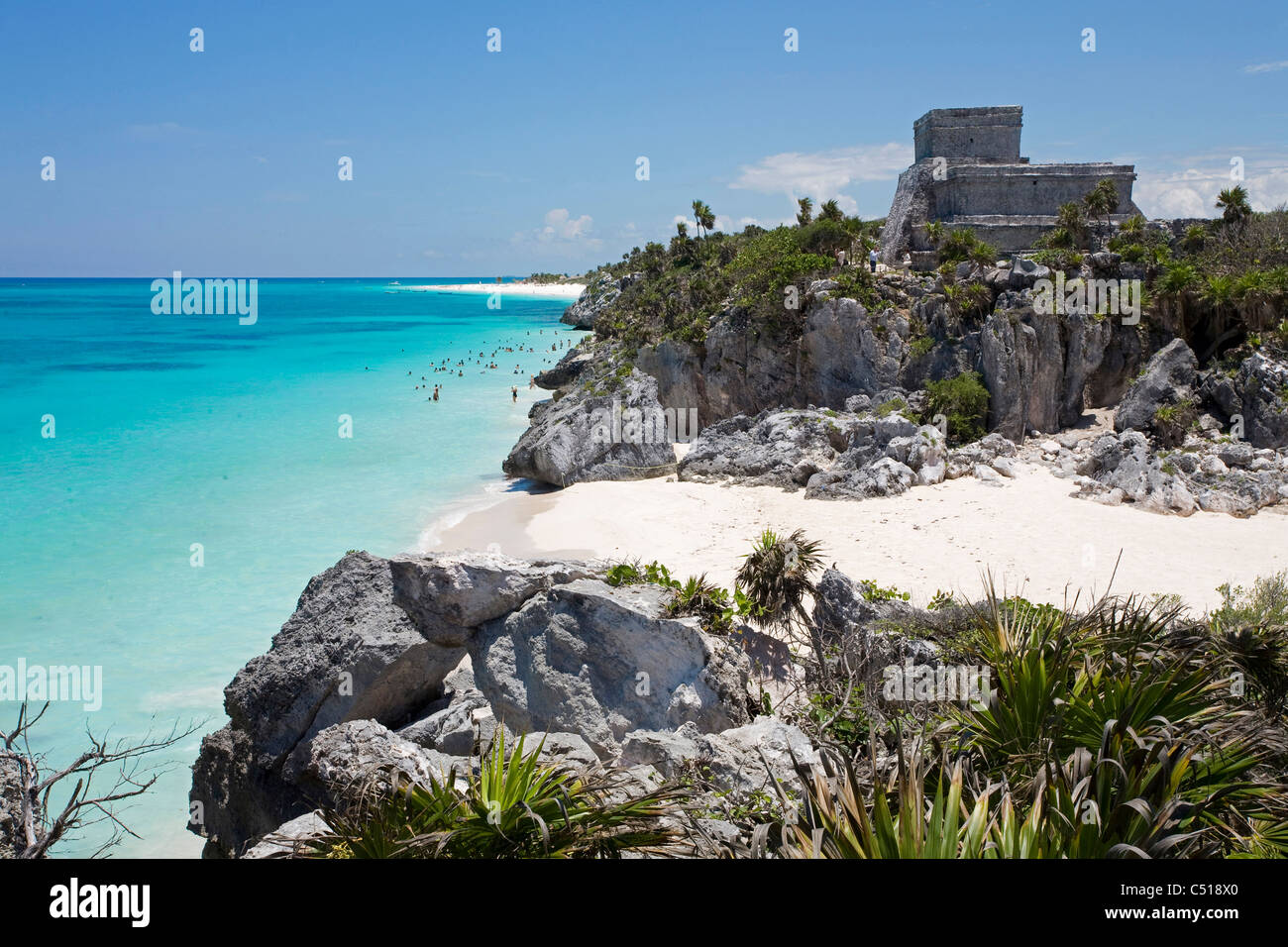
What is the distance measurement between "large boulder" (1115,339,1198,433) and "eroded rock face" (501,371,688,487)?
37.7ft

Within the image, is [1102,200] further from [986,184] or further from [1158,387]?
[1158,387]

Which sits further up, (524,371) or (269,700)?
(524,371)

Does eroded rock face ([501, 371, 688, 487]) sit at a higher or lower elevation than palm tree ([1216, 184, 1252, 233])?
lower

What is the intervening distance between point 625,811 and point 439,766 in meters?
2.45

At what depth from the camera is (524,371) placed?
150 ft

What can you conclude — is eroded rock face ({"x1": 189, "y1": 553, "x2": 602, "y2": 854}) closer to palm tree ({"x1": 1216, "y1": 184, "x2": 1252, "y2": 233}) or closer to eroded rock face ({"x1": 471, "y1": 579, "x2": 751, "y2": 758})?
eroded rock face ({"x1": 471, "y1": 579, "x2": 751, "y2": 758})

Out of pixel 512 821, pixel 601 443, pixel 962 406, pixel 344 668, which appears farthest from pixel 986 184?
pixel 512 821

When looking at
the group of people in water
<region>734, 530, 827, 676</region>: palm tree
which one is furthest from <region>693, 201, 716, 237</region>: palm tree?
<region>734, 530, 827, 676</region>: palm tree

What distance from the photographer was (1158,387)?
66.1 feet

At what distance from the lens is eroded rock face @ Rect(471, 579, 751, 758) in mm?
6883

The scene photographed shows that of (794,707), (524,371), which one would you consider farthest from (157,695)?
(524,371)

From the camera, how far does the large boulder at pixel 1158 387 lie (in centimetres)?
2005

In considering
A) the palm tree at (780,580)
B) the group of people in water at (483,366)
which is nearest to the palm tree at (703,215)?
the group of people in water at (483,366)
